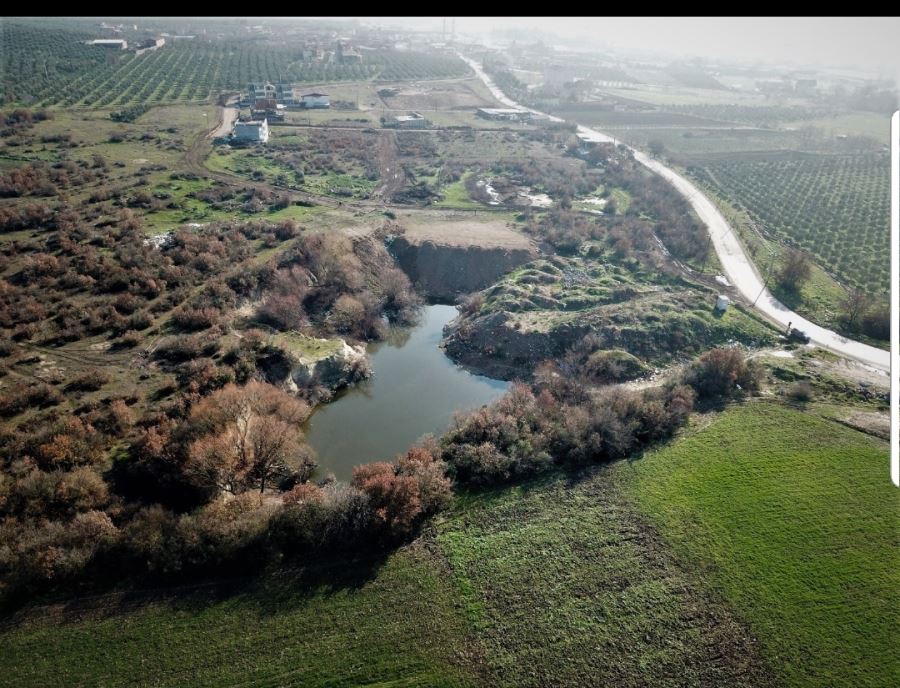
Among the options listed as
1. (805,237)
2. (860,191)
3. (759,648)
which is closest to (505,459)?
(759,648)

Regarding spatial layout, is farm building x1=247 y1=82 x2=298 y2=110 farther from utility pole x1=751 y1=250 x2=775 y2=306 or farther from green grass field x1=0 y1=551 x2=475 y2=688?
green grass field x1=0 y1=551 x2=475 y2=688

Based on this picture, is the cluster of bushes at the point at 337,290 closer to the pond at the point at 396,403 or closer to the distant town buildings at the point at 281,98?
the pond at the point at 396,403

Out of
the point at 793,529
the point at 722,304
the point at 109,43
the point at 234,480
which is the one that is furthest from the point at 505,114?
the point at 234,480

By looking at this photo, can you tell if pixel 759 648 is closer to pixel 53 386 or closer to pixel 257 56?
pixel 53 386

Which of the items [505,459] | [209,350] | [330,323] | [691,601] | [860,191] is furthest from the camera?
[860,191]

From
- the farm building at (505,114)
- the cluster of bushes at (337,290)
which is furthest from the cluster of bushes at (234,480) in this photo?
the farm building at (505,114)

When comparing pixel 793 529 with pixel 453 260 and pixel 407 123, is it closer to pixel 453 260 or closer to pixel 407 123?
pixel 453 260

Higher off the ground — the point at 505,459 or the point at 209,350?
the point at 209,350
